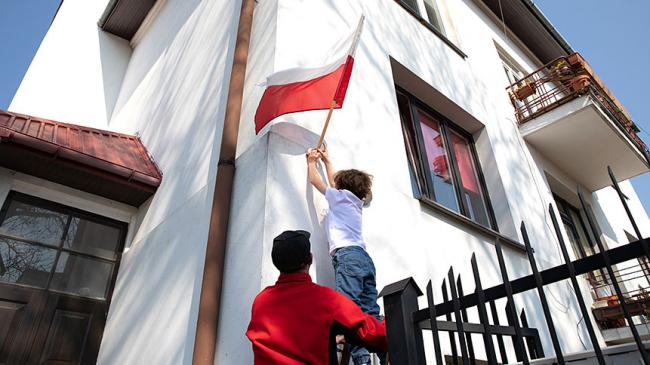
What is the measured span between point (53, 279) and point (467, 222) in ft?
13.8

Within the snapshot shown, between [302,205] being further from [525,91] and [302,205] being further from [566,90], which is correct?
[566,90]

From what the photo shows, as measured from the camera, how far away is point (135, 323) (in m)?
3.56

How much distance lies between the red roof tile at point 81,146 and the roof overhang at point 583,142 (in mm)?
5986

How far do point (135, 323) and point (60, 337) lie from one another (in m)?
0.84

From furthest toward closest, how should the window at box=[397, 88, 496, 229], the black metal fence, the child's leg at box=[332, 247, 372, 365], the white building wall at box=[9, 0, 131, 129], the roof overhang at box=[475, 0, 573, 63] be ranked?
the roof overhang at box=[475, 0, 573, 63]
the white building wall at box=[9, 0, 131, 129]
the window at box=[397, 88, 496, 229]
the child's leg at box=[332, 247, 372, 365]
the black metal fence

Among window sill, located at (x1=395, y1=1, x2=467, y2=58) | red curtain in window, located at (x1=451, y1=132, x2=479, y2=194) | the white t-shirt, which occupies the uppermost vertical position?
window sill, located at (x1=395, y1=1, x2=467, y2=58)

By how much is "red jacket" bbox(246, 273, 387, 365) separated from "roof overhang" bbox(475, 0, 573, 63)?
9.09 metres

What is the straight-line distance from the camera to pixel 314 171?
10.0 ft

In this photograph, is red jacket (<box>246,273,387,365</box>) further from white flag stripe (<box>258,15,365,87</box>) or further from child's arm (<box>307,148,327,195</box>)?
white flag stripe (<box>258,15,365,87</box>)

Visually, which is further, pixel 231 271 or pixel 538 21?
pixel 538 21

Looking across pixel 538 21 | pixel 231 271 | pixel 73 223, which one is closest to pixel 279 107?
pixel 231 271

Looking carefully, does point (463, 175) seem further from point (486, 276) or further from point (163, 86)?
point (163, 86)

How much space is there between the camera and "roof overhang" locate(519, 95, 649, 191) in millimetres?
6965

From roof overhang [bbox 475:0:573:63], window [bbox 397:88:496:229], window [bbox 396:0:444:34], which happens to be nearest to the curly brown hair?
window [bbox 397:88:496:229]
